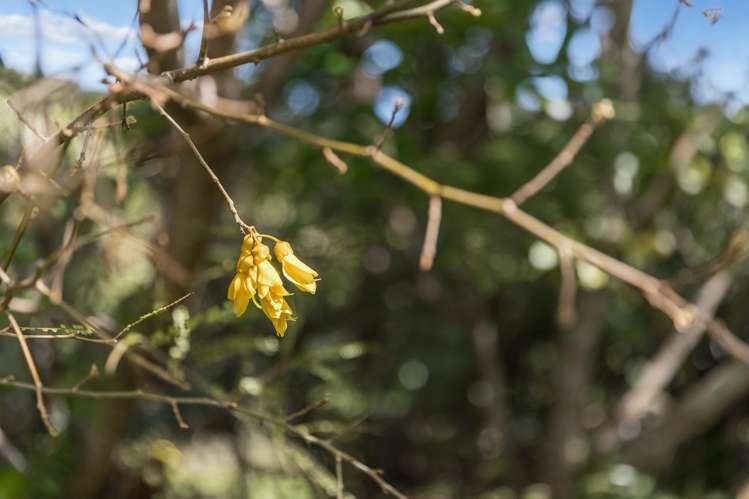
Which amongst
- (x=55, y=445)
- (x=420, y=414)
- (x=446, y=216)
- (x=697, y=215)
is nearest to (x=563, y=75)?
(x=446, y=216)

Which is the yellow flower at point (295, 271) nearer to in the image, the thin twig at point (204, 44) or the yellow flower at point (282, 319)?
the yellow flower at point (282, 319)

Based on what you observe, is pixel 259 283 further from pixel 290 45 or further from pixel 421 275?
pixel 421 275

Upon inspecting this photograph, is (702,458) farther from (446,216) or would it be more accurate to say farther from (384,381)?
(446,216)

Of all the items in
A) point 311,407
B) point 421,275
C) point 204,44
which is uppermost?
point 421,275

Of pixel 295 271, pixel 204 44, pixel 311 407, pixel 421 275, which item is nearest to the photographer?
pixel 204 44

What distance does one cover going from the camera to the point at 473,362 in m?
3.66

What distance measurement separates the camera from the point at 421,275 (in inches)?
134

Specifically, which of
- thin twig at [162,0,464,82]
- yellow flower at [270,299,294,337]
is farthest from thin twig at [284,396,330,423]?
thin twig at [162,0,464,82]

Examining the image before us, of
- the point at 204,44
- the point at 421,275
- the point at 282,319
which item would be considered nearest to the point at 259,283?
the point at 282,319

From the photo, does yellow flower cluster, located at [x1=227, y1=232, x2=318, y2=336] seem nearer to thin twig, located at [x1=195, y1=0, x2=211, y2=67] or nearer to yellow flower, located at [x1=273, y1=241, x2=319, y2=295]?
yellow flower, located at [x1=273, y1=241, x2=319, y2=295]

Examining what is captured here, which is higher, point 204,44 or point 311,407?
point 204,44

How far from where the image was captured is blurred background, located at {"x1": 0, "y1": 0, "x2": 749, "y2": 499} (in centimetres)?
212

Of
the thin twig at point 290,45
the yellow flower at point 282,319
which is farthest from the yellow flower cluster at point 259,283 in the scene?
the thin twig at point 290,45

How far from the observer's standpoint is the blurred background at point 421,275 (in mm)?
2119
